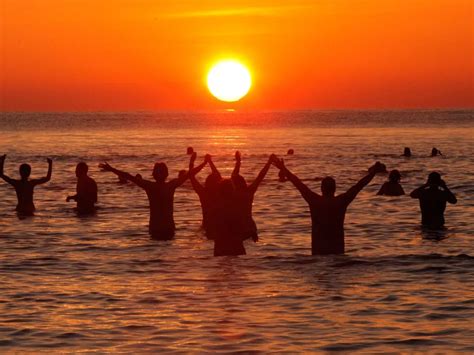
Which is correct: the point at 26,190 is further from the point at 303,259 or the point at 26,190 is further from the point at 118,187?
the point at 118,187

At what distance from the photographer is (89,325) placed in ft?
42.2

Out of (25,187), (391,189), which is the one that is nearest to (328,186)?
(25,187)

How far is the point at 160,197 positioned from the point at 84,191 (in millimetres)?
5876

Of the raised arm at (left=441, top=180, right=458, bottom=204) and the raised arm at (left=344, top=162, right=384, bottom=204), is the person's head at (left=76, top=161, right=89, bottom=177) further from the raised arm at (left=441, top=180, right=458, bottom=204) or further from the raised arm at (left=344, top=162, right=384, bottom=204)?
the raised arm at (left=344, top=162, right=384, bottom=204)

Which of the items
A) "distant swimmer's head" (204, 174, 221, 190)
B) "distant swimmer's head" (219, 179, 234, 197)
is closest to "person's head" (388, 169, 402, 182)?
"distant swimmer's head" (204, 174, 221, 190)

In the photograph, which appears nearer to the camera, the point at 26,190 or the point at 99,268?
the point at 99,268

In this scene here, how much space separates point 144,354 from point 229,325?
1697mm

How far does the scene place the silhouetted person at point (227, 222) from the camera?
1544cm

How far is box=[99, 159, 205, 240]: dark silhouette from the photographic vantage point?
18.8 meters

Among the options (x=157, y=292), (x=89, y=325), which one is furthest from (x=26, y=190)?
(x=89, y=325)

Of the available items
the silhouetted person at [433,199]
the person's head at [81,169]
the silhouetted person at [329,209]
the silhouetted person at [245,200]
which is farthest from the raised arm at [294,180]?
the person's head at [81,169]

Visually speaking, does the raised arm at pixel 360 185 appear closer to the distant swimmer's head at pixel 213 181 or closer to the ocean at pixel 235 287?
the ocean at pixel 235 287

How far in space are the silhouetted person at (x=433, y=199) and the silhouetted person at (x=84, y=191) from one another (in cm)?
757

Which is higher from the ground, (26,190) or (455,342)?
(26,190)
